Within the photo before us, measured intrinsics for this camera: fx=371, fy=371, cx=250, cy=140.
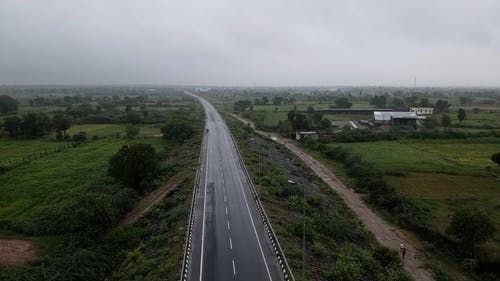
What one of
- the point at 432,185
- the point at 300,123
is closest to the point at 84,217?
the point at 432,185

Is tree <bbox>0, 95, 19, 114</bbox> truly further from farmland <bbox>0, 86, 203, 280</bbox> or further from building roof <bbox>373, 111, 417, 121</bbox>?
building roof <bbox>373, 111, 417, 121</bbox>

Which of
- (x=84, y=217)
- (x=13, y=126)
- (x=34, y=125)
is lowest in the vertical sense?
(x=84, y=217)

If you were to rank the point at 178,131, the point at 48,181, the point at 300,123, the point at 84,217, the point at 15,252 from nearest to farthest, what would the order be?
the point at 15,252 → the point at 84,217 → the point at 48,181 → the point at 178,131 → the point at 300,123

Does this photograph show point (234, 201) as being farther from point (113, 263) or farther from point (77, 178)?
point (77, 178)

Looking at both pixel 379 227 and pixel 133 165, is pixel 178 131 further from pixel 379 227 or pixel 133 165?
pixel 379 227

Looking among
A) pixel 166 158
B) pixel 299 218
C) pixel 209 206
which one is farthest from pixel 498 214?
pixel 166 158

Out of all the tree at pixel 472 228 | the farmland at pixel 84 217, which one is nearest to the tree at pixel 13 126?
the farmland at pixel 84 217

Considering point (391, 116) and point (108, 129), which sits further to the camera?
point (391, 116)
